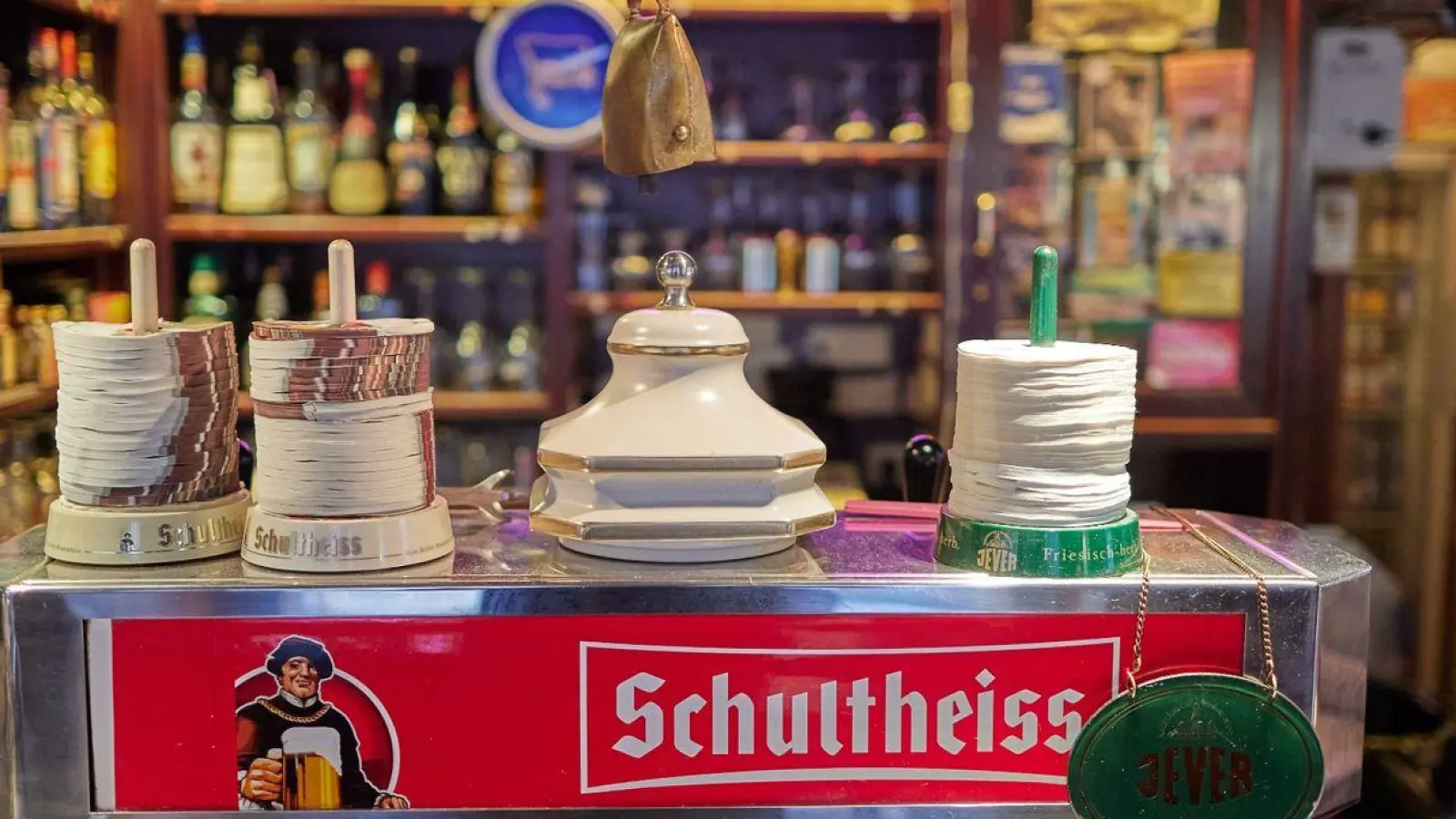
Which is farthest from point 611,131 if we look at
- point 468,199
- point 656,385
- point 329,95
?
point 329,95

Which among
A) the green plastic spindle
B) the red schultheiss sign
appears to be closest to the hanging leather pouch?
the green plastic spindle

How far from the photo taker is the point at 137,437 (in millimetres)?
1213

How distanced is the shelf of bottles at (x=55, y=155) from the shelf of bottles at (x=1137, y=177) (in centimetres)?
214

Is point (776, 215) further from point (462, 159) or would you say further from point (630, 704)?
point (630, 704)

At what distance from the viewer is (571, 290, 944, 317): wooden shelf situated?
3584mm

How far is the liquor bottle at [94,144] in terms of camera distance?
3.05 m

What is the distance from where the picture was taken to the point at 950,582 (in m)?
1.19

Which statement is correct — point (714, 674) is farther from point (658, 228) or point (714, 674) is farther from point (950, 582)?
point (658, 228)

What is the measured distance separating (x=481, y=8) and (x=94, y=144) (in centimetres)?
97

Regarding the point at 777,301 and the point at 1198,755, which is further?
the point at 777,301

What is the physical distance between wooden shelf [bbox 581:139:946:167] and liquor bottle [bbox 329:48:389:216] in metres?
0.54

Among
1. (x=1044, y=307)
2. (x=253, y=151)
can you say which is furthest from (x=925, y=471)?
(x=253, y=151)

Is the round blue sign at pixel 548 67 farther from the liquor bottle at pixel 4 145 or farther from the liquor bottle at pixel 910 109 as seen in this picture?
the liquor bottle at pixel 4 145

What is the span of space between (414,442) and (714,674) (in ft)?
1.10
